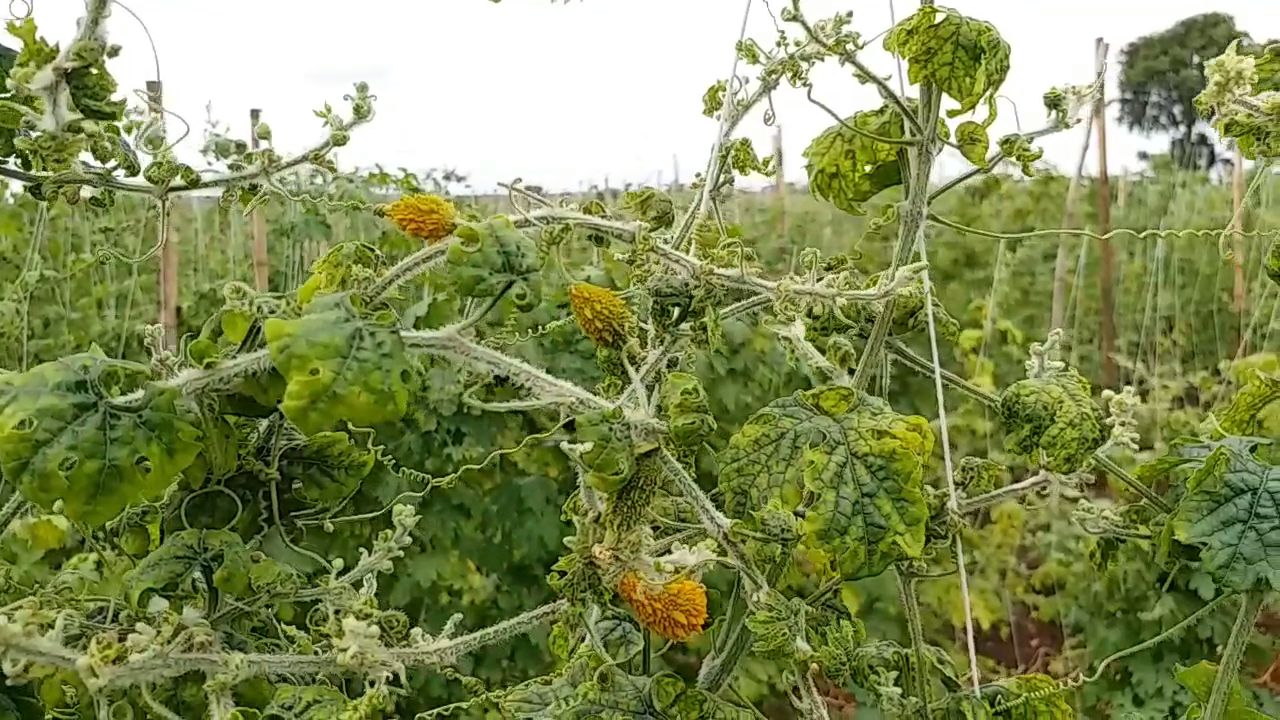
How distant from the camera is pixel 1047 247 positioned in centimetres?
602

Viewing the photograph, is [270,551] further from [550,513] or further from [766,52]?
[550,513]

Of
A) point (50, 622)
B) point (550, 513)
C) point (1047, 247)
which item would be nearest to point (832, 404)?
point (50, 622)

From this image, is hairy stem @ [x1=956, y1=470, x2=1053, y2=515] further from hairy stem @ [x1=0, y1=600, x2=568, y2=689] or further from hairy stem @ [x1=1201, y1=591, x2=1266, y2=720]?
hairy stem @ [x1=0, y1=600, x2=568, y2=689]

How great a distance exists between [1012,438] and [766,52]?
523mm

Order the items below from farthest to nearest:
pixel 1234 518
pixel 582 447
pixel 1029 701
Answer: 1. pixel 1029 701
2. pixel 1234 518
3. pixel 582 447

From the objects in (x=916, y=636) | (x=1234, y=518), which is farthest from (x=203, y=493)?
(x=1234, y=518)

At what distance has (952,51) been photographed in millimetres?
1201

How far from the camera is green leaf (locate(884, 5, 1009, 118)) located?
1.20 meters

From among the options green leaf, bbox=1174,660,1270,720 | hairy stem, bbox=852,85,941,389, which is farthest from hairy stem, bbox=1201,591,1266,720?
hairy stem, bbox=852,85,941,389

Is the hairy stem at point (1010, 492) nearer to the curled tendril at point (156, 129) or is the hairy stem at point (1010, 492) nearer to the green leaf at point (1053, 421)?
the green leaf at point (1053, 421)

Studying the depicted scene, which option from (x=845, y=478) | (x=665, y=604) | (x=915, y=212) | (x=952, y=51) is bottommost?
(x=665, y=604)

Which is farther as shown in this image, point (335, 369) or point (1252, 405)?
point (1252, 405)

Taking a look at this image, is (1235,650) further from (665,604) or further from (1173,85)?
(1173,85)

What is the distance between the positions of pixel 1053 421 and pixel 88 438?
90cm
